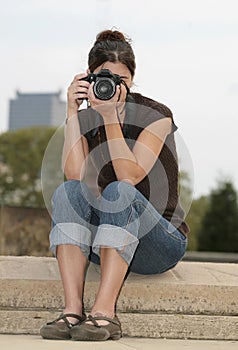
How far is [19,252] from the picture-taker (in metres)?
8.07

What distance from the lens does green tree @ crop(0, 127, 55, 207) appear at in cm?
3219

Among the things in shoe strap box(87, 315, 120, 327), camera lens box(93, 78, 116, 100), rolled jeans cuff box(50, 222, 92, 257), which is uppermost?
camera lens box(93, 78, 116, 100)

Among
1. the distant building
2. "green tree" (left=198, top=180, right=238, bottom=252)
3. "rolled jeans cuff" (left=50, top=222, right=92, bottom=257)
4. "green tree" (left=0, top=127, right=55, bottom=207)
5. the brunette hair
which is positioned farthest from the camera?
the distant building

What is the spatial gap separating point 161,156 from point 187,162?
15 centimetres

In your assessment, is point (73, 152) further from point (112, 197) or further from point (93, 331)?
point (93, 331)

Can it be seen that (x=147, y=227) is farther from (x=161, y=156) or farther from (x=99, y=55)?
(x=99, y=55)

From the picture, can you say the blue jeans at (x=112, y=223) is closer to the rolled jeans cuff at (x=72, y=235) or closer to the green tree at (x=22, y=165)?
the rolled jeans cuff at (x=72, y=235)

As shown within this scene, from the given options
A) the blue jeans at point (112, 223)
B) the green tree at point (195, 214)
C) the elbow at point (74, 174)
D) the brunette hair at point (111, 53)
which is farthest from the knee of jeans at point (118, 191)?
the green tree at point (195, 214)

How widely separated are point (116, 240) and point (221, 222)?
1702cm

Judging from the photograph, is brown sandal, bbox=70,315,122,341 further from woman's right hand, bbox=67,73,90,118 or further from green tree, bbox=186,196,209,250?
green tree, bbox=186,196,209,250

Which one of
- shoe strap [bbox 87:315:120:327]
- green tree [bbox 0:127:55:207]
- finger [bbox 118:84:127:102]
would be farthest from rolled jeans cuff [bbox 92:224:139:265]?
green tree [bbox 0:127:55:207]

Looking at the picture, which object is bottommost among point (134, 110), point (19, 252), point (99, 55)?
point (19, 252)

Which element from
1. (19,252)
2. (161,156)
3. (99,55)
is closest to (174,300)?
(161,156)

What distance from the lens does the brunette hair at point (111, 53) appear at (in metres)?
3.02
